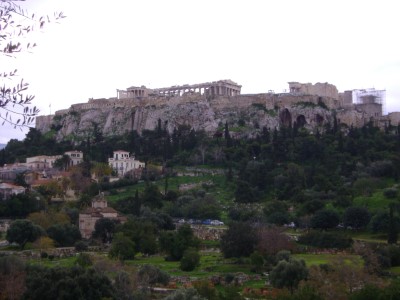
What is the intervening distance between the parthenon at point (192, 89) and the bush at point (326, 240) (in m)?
57.4

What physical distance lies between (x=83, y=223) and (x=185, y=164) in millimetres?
26653

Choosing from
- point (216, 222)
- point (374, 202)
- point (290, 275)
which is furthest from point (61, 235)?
point (374, 202)

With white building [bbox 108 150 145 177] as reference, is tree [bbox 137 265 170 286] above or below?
below

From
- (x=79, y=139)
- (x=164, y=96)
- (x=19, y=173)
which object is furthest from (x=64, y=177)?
(x=164, y=96)

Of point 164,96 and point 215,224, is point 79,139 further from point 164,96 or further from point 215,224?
point 215,224

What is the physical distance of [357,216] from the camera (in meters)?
51.4

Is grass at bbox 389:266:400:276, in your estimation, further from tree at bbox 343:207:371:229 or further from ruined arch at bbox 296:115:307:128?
ruined arch at bbox 296:115:307:128

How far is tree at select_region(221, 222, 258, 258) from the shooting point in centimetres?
4456

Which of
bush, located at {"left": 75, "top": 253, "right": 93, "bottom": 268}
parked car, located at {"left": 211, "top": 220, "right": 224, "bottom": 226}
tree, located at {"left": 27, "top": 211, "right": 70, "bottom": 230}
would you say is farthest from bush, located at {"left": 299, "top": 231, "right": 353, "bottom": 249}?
tree, located at {"left": 27, "top": 211, "right": 70, "bottom": 230}

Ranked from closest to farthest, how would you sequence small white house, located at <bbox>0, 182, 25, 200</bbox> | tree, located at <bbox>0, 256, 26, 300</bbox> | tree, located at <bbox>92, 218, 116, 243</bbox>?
1. tree, located at <bbox>0, 256, 26, 300</bbox>
2. tree, located at <bbox>92, 218, 116, 243</bbox>
3. small white house, located at <bbox>0, 182, 25, 200</bbox>

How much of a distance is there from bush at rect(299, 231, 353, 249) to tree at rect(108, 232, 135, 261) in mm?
12347

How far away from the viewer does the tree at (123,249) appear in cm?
4378

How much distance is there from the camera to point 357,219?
51.4 m

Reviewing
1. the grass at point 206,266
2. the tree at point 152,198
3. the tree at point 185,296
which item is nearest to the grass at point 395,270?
the grass at point 206,266
